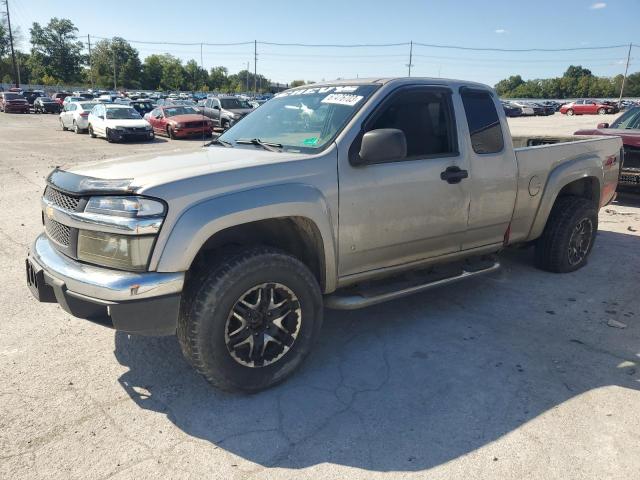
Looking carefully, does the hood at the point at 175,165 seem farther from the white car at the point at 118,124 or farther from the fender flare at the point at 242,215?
the white car at the point at 118,124

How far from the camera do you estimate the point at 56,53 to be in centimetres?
11181

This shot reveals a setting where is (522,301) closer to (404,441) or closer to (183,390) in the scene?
(404,441)

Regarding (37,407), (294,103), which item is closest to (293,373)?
(37,407)

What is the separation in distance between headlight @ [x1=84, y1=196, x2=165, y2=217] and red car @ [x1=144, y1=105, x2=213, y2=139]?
757 inches

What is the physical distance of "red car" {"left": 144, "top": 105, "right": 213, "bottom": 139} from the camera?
22250 mm

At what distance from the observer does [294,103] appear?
4.09 metres

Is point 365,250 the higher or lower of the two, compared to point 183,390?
higher

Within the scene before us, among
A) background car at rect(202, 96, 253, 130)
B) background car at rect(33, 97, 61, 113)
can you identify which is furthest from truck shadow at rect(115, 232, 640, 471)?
background car at rect(33, 97, 61, 113)

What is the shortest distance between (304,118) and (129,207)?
64.5 inches

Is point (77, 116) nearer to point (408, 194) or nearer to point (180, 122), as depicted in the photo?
point (180, 122)

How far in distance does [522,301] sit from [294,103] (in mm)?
2785

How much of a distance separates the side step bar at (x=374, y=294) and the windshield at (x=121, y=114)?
20.7m

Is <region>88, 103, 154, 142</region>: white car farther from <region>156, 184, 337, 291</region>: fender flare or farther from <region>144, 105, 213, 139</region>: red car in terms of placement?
<region>156, 184, 337, 291</region>: fender flare

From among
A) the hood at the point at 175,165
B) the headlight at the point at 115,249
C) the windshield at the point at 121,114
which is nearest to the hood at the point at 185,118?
the windshield at the point at 121,114
